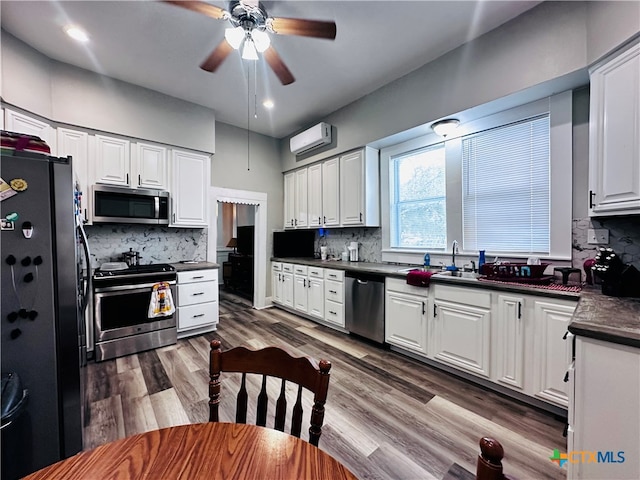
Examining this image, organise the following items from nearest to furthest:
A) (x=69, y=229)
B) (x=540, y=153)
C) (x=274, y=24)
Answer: (x=69, y=229)
(x=274, y=24)
(x=540, y=153)

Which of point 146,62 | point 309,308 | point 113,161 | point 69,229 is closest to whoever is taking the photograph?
point 69,229

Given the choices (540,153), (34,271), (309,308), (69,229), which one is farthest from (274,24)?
(309,308)

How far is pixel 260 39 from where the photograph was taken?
1975mm

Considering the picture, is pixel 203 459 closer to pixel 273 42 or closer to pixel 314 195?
pixel 273 42

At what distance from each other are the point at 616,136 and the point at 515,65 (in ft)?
3.36

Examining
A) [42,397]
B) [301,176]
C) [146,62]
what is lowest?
[42,397]

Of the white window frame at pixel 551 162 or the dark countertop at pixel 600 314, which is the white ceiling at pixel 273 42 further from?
the dark countertop at pixel 600 314

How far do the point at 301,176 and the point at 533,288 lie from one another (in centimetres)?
367

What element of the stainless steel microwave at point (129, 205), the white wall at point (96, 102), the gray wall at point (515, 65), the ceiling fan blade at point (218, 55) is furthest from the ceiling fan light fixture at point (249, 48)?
the stainless steel microwave at point (129, 205)

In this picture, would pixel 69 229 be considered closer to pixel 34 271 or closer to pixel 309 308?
pixel 34 271

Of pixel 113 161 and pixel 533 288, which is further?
pixel 113 161

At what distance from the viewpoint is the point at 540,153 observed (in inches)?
97.9

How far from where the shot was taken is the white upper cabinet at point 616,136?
5.31 feet

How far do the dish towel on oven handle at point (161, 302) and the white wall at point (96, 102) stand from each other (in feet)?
6.20
